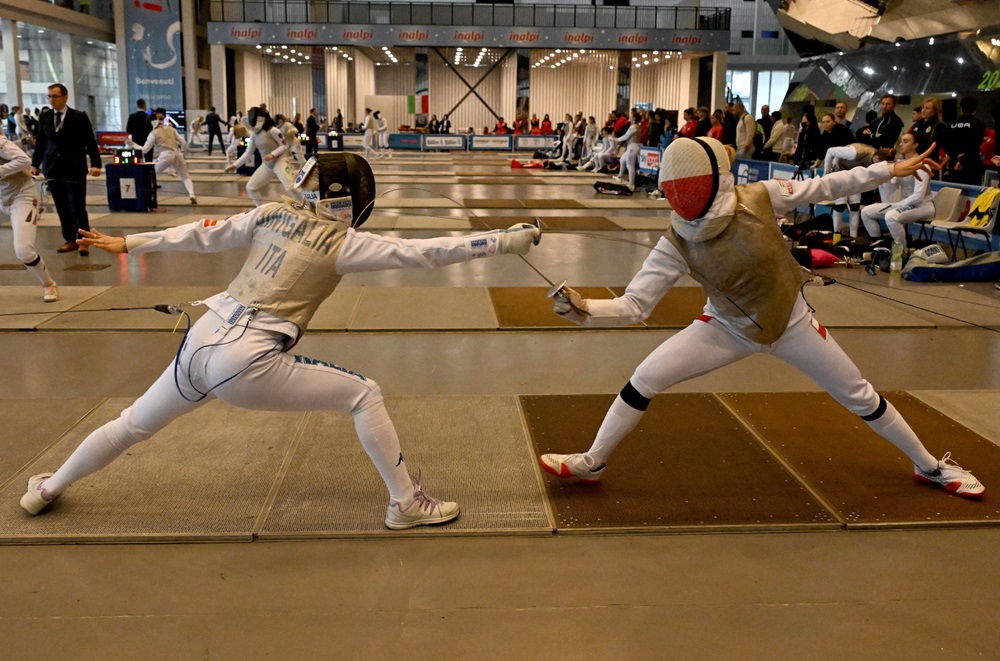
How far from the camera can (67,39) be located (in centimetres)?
3209

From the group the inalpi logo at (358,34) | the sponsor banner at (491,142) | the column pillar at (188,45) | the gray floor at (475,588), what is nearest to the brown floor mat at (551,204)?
the gray floor at (475,588)

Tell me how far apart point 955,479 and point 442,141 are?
33.2 metres

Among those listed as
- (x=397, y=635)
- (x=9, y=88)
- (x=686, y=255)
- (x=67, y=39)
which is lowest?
(x=397, y=635)

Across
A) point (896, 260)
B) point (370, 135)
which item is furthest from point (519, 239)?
point (370, 135)

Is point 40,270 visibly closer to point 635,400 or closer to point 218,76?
point 635,400

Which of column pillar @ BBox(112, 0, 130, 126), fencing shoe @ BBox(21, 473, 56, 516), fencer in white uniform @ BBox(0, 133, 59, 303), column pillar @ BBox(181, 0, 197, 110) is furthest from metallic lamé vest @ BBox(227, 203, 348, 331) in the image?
column pillar @ BBox(181, 0, 197, 110)

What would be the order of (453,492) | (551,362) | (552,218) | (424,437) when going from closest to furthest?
(453,492) → (424,437) → (551,362) → (552,218)

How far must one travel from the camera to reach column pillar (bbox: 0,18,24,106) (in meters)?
28.1

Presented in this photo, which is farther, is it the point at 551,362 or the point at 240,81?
the point at 240,81

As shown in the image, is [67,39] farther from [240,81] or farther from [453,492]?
[453,492]

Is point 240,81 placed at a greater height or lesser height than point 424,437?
greater

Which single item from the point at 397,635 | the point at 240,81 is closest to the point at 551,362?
the point at 397,635

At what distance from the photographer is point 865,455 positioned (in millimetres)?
4043

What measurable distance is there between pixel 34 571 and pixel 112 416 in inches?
61.9
